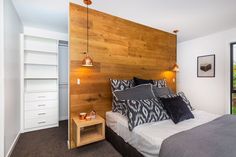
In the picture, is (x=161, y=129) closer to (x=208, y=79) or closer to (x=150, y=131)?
(x=150, y=131)

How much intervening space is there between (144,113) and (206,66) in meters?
2.87

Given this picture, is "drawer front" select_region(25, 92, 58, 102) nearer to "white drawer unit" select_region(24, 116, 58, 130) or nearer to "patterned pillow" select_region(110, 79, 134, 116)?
"white drawer unit" select_region(24, 116, 58, 130)

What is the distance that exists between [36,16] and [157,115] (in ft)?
9.66

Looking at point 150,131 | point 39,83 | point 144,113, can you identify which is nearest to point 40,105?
point 39,83

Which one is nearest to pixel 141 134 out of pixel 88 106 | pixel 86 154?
pixel 86 154

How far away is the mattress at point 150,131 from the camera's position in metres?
1.36

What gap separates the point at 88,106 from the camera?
2.35 meters

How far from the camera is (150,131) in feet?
5.00

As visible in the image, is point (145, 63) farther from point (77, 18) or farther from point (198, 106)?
point (198, 106)

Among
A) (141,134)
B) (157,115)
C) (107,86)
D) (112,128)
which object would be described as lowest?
(112,128)

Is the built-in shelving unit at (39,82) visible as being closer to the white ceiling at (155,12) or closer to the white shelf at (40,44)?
the white shelf at (40,44)

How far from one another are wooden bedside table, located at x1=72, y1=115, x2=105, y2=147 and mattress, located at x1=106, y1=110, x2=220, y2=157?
0.21 m

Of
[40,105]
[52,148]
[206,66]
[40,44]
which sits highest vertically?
[40,44]

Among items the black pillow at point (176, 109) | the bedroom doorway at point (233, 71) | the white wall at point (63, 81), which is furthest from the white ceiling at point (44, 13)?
the bedroom doorway at point (233, 71)
